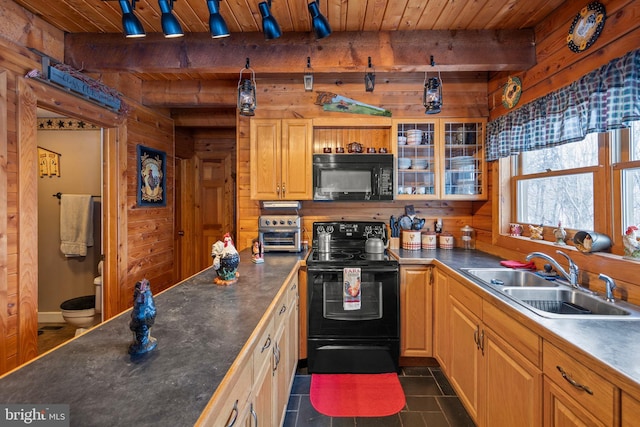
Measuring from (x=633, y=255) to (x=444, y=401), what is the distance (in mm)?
1436

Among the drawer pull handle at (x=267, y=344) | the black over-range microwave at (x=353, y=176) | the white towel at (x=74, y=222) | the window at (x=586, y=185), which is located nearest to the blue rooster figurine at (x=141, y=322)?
the drawer pull handle at (x=267, y=344)

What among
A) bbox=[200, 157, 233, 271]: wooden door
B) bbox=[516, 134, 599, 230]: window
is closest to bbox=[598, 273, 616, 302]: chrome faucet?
bbox=[516, 134, 599, 230]: window

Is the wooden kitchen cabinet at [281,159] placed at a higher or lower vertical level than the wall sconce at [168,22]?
lower

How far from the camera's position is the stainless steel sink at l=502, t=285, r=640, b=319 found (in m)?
1.36

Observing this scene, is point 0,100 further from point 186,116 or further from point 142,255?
point 186,116

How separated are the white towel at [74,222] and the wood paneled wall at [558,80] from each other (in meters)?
4.10

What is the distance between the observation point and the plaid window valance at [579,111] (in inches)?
55.3

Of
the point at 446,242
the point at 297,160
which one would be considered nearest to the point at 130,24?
the point at 297,160

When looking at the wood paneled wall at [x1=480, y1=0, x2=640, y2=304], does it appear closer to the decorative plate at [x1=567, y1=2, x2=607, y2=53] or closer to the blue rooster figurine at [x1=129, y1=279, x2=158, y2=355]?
the decorative plate at [x1=567, y1=2, x2=607, y2=53]

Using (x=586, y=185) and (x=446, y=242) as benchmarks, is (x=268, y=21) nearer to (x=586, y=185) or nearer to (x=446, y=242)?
(x=586, y=185)

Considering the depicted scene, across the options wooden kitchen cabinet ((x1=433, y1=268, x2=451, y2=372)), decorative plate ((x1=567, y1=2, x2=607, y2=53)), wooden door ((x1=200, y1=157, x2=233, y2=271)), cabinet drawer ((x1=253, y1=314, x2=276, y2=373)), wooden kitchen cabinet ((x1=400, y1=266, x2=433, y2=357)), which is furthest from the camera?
wooden door ((x1=200, y1=157, x2=233, y2=271))

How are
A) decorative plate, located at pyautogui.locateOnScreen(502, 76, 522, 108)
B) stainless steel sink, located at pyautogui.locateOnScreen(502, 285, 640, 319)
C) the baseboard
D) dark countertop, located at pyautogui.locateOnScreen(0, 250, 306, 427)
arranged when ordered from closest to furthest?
dark countertop, located at pyautogui.locateOnScreen(0, 250, 306, 427)
stainless steel sink, located at pyautogui.locateOnScreen(502, 285, 640, 319)
decorative plate, located at pyautogui.locateOnScreen(502, 76, 522, 108)
the baseboard

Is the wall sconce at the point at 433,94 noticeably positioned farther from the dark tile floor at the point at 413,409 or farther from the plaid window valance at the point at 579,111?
the dark tile floor at the point at 413,409

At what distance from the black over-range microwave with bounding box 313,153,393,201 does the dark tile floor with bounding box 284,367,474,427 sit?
1.49 m
